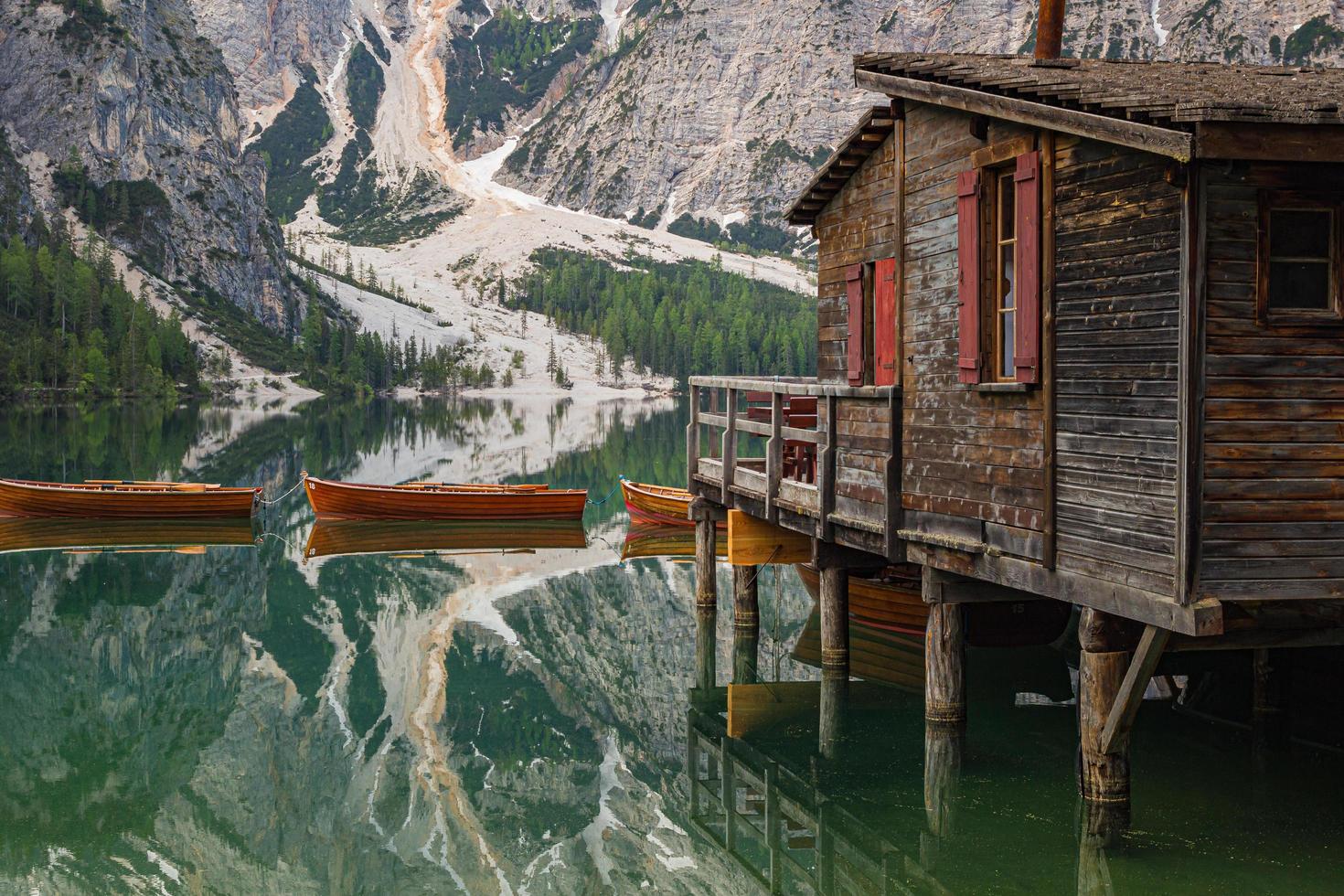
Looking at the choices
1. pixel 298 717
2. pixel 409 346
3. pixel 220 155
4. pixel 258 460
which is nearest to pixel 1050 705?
pixel 298 717

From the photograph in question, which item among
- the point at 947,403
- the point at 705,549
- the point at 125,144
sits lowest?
the point at 705,549

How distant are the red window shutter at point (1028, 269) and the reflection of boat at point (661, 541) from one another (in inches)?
815

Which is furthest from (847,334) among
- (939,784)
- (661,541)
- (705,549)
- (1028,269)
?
(661,541)

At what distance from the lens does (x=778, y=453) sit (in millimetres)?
19766

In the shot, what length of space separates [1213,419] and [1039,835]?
4784 mm

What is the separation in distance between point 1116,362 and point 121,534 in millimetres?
34058

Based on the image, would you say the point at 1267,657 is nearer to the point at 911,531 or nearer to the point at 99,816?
the point at 911,531

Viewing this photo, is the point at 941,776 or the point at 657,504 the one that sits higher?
the point at 657,504

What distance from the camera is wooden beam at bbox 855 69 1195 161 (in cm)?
1098

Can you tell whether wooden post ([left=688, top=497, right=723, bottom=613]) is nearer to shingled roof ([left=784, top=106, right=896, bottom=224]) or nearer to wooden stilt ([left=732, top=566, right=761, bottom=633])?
wooden stilt ([left=732, top=566, right=761, bottom=633])

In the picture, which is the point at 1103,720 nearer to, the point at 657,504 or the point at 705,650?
the point at 705,650

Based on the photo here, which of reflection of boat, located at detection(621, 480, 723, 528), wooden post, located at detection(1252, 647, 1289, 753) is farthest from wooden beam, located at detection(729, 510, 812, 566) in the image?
reflection of boat, located at detection(621, 480, 723, 528)

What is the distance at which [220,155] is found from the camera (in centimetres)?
19362

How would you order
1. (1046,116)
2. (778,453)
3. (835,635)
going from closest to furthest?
(1046,116)
(778,453)
(835,635)
